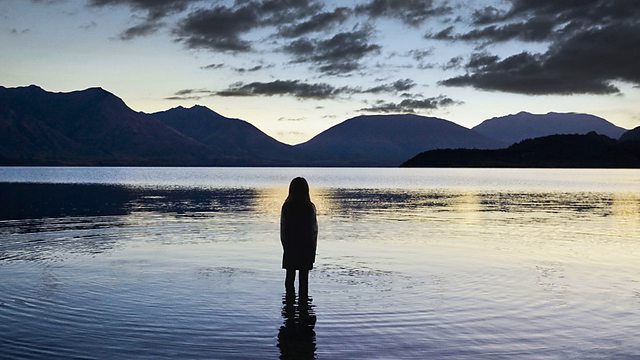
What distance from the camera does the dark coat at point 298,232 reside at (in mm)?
15930

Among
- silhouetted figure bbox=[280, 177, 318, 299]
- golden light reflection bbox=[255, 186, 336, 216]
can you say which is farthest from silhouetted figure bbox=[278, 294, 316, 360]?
golden light reflection bbox=[255, 186, 336, 216]

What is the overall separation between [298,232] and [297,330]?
3040 mm

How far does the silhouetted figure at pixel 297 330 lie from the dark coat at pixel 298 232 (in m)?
1.08

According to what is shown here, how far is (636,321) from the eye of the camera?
579 inches

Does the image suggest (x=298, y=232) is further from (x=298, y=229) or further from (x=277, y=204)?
Answer: (x=277, y=204)

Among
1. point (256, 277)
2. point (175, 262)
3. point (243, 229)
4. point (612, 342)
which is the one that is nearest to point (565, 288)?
point (612, 342)

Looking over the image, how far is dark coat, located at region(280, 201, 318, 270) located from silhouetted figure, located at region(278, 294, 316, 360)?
1.08m

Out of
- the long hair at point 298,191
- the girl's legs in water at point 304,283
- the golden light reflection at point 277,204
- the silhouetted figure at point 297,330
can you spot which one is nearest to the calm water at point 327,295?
the silhouetted figure at point 297,330

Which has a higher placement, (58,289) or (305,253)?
(305,253)

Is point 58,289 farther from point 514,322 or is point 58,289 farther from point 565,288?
point 565,288

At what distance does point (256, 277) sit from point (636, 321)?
11.2 metres

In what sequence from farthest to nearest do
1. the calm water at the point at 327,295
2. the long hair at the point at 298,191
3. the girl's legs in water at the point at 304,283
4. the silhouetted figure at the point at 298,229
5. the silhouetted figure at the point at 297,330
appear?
1. the girl's legs in water at the point at 304,283
2. the silhouetted figure at the point at 298,229
3. the long hair at the point at 298,191
4. the calm water at the point at 327,295
5. the silhouetted figure at the point at 297,330

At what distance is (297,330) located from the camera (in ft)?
44.8

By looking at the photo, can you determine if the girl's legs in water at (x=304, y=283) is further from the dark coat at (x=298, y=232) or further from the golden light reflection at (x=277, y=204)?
the golden light reflection at (x=277, y=204)
